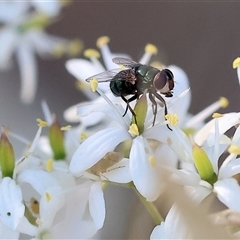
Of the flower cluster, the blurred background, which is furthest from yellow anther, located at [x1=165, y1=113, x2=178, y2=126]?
the blurred background

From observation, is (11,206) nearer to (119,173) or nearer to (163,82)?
(119,173)

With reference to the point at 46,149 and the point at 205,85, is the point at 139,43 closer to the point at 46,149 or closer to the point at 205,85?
the point at 205,85

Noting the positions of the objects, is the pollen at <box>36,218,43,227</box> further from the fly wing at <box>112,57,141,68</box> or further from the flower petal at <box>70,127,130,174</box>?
the fly wing at <box>112,57,141,68</box>

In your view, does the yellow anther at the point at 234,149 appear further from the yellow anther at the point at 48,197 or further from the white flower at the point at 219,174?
the yellow anther at the point at 48,197

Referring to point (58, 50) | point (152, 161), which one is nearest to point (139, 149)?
point (152, 161)

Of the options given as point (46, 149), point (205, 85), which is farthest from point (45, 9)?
point (205, 85)

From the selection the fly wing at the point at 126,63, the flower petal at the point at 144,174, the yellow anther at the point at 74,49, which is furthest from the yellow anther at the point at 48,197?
the yellow anther at the point at 74,49
